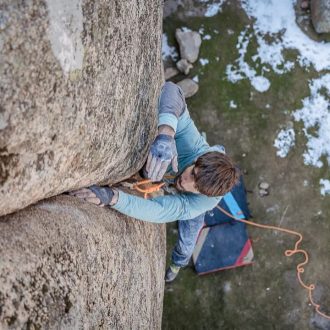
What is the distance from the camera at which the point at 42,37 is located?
205 centimetres

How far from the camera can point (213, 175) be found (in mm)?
3238

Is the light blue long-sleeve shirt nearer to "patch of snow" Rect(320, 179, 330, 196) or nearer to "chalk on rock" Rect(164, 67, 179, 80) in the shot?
"chalk on rock" Rect(164, 67, 179, 80)

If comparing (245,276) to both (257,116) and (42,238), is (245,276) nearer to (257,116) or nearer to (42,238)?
(257,116)

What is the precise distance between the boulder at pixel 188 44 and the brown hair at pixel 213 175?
3.20 m

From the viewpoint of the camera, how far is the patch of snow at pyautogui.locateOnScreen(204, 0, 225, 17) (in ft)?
21.2

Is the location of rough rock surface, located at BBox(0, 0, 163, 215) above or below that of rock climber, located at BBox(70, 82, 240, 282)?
above

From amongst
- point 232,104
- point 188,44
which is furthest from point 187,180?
point 188,44

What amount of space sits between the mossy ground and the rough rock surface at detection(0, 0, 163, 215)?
325 centimetres

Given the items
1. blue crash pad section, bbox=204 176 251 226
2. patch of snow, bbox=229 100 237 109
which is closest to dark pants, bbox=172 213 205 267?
blue crash pad section, bbox=204 176 251 226

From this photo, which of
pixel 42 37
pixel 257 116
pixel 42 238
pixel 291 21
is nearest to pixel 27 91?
pixel 42 37

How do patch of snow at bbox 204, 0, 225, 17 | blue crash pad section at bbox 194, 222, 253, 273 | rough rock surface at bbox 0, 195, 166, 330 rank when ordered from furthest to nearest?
patch of snow at bbox 204, 0, 225, 17 → blue crash pad section at bbox 194, 222, 253, 273 → rough rock surface at bbox 0, 195, 166, 330

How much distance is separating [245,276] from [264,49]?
3.05 m

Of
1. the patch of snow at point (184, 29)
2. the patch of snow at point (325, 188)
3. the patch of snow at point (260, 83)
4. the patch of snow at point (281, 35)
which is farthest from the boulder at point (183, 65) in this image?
the patch of snow at point (325, 188)

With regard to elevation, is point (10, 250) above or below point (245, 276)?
above
